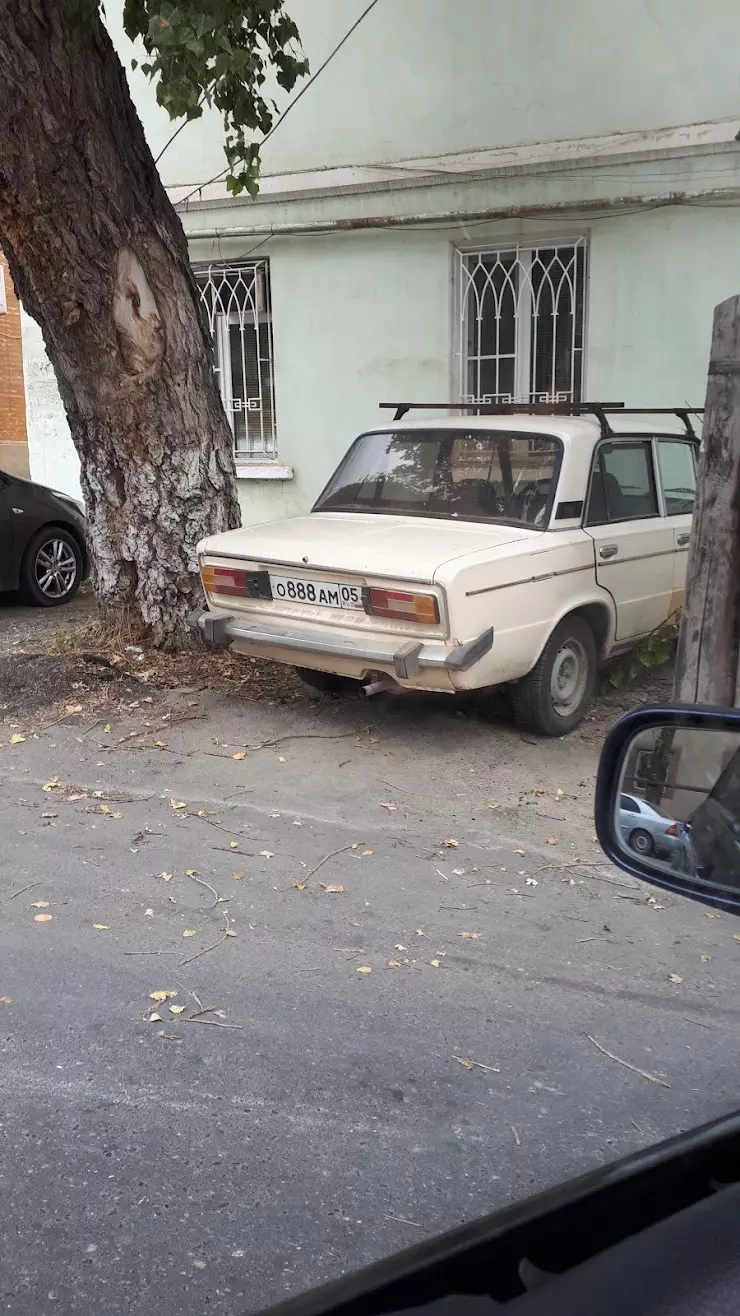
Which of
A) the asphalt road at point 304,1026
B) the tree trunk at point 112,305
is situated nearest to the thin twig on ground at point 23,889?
the asphalt road at point 304,1026

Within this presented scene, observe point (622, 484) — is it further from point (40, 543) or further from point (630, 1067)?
point (40, 543)

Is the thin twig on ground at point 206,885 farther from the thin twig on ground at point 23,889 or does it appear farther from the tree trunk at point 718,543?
the tree trunk at point 718,543

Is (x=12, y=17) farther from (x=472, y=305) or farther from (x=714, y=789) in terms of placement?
(x=714, y=789)

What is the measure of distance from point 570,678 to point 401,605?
1.36m

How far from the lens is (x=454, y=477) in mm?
6270

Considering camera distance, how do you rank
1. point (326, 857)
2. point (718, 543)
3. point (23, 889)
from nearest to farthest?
point (23, 889)
point (718, 543)
point (326, 857)

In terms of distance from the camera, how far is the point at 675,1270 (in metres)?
1.22

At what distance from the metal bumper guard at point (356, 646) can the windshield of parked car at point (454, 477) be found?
3.28 feet

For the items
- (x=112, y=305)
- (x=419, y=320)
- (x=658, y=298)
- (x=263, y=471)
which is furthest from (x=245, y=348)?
(x=112, y=305)

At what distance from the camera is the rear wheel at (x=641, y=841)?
6.57 feet

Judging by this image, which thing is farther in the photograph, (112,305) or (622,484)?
(112,305)

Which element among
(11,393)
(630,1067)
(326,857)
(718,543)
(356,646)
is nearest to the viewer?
(630,1067)

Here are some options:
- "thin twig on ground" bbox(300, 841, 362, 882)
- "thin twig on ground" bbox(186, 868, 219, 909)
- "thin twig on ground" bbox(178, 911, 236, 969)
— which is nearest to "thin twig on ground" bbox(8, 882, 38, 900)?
"thin twig on ground" bbox(186, 868, 219, 909)

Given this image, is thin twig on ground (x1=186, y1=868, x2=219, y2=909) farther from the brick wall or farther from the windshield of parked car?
the brick wall
